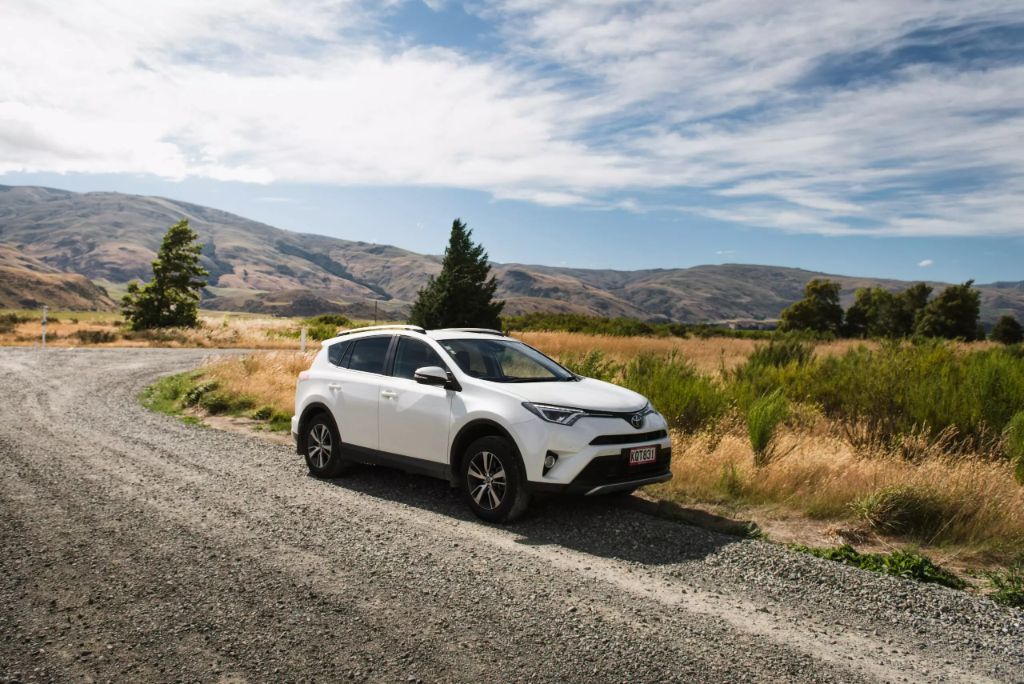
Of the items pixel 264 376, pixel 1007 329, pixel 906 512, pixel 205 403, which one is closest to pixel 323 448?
pixel 906 512

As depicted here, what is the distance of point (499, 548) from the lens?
5.90m

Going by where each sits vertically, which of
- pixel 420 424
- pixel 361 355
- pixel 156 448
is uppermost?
pixel 361 355

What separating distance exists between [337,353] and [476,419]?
2807 mm

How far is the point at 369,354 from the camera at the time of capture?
8344 mm

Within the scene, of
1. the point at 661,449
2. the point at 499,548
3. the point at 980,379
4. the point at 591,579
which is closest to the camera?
the point at 591,579

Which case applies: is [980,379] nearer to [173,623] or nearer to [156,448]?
[173,623]

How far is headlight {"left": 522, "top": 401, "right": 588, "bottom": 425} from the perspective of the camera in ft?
20.6

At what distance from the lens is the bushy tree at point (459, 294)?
3575 cm

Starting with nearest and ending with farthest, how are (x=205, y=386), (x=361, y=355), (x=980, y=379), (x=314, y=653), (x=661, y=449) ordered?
(x=314, y=653) → (x=661, y=449) → (x=361, y=355) → (x=980, y=379) → (x=205, y=386)

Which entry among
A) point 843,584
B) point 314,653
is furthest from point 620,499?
point 314,653

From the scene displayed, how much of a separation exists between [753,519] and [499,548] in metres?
2.75

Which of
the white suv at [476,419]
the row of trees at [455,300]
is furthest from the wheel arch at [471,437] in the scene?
the row of trees at [455,300]

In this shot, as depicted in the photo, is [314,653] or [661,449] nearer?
[314,653]

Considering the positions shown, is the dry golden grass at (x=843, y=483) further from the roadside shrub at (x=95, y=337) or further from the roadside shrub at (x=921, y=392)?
the roadside shrub at (x=95, y=337)
